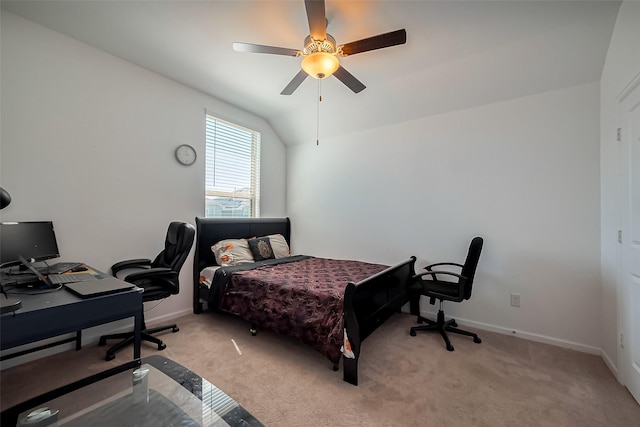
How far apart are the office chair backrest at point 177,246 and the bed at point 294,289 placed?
0.54 m

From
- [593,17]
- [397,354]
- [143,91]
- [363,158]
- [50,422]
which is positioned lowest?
[397,354]

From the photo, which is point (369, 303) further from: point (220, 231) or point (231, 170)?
point (231, 170)

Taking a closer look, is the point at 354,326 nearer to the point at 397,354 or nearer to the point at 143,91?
the point at 397,354

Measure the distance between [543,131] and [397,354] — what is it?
2.65 metres

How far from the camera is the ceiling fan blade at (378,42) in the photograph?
1.80 m

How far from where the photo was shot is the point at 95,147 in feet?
8.36

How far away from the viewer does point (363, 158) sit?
380 centimetres

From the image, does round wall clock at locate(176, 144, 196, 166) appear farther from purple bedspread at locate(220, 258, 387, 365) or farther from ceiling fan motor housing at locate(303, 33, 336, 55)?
ceiling fan motor housing at locate(303, 33, 336, 55)

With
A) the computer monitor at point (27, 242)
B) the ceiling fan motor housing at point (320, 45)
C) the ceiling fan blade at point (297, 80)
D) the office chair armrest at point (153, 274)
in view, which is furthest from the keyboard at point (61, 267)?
the ceiling fan motor housing at point (320, 45)

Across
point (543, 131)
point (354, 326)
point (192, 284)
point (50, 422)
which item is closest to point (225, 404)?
point (50, 422)

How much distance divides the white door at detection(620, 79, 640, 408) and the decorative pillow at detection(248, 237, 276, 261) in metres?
3.45

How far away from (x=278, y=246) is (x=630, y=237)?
3.53 m

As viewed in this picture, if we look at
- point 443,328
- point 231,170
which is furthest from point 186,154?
point 443,328

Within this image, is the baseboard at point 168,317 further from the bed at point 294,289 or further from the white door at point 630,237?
the white door at point 630,237
